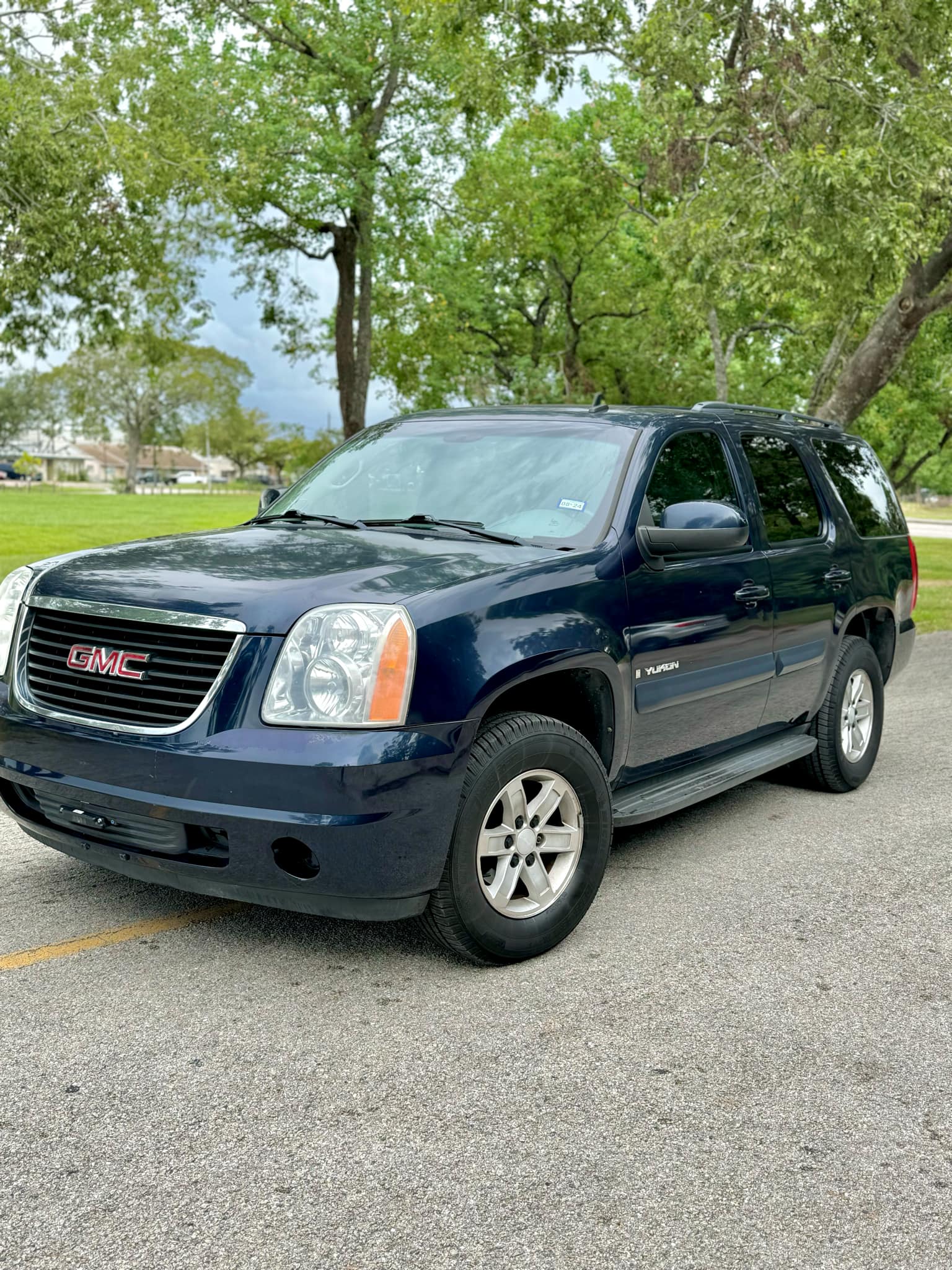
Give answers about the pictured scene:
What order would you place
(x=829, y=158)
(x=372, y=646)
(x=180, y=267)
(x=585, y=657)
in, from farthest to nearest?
(x=180, y=267)
(x=829, y=158)
(x=585, y=657)
(x=372, y=646)

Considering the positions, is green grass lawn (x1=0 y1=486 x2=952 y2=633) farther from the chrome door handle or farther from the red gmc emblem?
the red gmc emblem

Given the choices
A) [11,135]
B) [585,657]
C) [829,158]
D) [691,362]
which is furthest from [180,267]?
[585,657]

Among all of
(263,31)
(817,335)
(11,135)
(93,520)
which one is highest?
(263,31)

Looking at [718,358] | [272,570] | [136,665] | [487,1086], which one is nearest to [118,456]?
[718,358]

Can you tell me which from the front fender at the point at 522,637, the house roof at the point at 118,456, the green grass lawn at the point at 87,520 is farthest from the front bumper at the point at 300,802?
the house roof at the point at 118,456

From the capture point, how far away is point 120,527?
3744 centimetres

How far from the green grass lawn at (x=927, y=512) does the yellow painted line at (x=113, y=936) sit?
227 ft

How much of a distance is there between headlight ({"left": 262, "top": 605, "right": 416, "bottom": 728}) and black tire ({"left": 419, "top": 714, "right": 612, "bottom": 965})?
14.4 inches

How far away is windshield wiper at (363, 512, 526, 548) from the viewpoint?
458cm

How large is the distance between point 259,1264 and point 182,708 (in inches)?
66.2

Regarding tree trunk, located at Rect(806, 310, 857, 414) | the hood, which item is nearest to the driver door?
the hood

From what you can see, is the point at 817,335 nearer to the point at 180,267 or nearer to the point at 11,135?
the point at 180,267

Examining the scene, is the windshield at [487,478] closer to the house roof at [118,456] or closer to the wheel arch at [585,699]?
the wheel arch at [585,699]

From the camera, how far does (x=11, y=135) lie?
1684 centimetres
